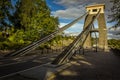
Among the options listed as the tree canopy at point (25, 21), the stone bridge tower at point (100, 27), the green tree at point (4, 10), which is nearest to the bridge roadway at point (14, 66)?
the tree canopy at point (25, 21)

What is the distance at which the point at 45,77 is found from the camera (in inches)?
398

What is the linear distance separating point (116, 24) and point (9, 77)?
12.8 metres

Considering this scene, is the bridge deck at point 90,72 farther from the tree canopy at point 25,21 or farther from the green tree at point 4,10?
the green tree at point 4,10

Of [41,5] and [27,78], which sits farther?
[41,5]

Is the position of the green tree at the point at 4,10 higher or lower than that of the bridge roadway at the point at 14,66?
higher

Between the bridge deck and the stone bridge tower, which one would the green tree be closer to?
the bridge deck

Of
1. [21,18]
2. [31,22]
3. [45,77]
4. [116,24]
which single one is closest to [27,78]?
[45,77]

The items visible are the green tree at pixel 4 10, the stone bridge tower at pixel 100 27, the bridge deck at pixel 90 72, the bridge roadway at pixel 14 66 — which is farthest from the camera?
the stone bridge tower at pixel 100 27

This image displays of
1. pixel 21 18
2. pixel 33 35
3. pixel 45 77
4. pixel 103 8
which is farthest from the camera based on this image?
pixel 103 8

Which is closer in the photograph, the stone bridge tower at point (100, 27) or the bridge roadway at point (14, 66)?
the bridge roadway at point (14, 66)

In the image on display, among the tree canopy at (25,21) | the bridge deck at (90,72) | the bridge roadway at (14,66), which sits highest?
the tree canopy at (25,21)

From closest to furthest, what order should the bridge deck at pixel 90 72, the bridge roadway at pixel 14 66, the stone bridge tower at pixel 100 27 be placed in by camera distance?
the bridge deck at pixel 90 72 < the bridge roadway at pixel 14 66 < the stone bridge tower at pixel 100 27

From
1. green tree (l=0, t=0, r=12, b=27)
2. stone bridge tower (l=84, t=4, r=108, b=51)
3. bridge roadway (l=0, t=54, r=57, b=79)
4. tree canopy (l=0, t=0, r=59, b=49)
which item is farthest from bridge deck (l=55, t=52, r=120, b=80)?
stone bridge tower (l=84, t=4, r=108, b=51)

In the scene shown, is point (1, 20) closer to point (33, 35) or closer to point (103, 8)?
point (33, 35)
